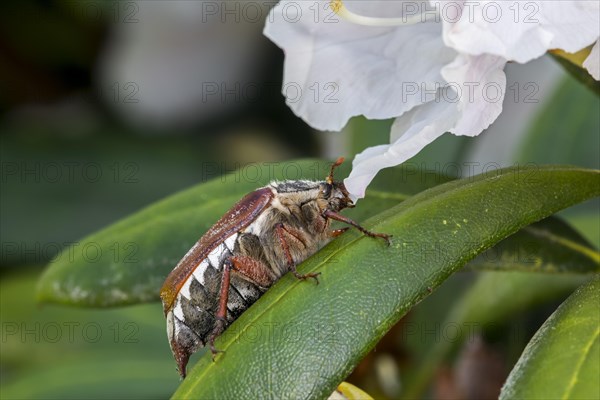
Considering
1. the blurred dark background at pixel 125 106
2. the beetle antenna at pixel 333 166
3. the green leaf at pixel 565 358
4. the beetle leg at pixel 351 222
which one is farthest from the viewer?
the blurred dark background at pixel 125 106

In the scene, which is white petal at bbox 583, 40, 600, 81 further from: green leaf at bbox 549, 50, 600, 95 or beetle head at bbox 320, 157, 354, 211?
beetle head at bbox 320, 157, 354, 211

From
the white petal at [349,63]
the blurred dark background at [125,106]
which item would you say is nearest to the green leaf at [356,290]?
the white petal at [349,63]

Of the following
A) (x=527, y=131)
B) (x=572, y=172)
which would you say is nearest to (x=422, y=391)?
(x=527, y=131)

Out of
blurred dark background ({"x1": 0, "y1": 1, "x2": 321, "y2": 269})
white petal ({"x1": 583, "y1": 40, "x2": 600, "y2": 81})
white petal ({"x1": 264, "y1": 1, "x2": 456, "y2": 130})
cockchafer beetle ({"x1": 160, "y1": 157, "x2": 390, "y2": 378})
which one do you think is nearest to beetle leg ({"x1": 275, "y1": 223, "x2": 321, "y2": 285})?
cockchafer beetle ({"x1": 160, "y1": 157, "x2": 390, "y2": 378})

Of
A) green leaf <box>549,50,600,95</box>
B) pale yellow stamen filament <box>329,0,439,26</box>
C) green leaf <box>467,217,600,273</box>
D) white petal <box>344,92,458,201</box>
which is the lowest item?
green leaf <box>467,217,600,273</box>

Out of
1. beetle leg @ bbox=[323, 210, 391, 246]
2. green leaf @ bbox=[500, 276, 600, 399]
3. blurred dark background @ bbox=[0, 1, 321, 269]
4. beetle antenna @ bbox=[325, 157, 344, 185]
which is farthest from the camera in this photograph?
blurred dark background @ bbox=[0, 1, 321, 269]

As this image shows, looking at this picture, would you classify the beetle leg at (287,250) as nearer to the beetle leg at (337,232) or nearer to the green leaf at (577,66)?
the beetle leg at (337,232)

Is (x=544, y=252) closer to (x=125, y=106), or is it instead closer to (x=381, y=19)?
(x=381, y=19)
